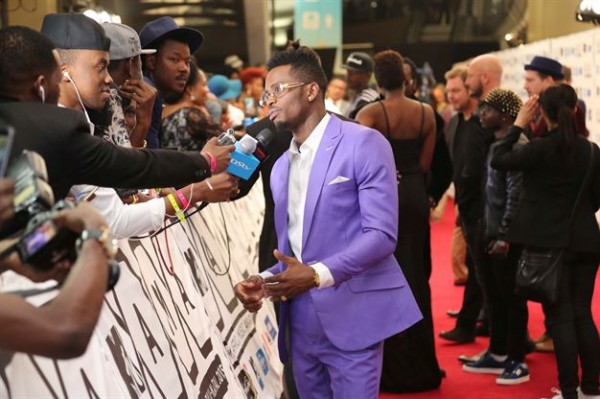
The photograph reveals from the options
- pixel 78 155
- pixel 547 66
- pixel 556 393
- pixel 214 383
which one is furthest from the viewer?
pixel 547 66

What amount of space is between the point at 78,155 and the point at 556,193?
13.0 feet

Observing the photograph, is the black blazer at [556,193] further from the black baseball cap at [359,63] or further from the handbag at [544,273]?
the black baseball cap at [359,63]

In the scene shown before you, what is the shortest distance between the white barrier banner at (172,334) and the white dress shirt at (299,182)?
618mm

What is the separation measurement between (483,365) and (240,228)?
2133 millimetres

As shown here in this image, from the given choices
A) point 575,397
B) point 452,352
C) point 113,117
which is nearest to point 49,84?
point 113,117

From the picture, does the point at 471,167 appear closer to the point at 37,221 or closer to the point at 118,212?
the point at 118,212

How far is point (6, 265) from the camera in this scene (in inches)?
97.6

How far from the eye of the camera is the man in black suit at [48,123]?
2898 millimetres

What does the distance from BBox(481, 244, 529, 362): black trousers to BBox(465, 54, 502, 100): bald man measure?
6.20 feet

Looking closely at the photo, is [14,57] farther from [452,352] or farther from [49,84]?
[452,352]

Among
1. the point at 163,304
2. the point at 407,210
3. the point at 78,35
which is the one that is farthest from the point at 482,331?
the point at 78,35

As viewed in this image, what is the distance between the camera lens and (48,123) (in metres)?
2.92

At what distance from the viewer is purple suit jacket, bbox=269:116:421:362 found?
4086 millimetres

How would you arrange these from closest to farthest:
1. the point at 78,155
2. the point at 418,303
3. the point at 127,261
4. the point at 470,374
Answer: the point at 78,155 < the point at 127,261 < the point at 418,303 < the point at 470,374
